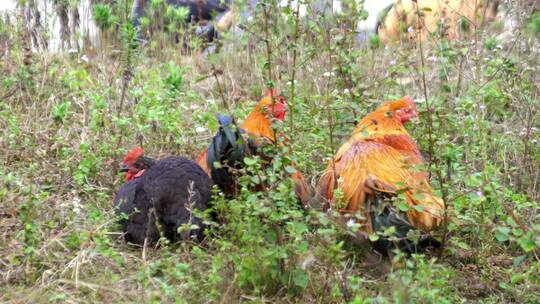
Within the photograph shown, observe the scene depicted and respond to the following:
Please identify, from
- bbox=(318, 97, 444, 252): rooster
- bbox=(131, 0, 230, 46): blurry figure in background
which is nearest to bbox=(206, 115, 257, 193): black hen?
bbox=(318, 97, 444, 252): rooster

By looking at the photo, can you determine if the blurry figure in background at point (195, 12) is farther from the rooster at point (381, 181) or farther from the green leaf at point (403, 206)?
the green leaf at point (403, 206)

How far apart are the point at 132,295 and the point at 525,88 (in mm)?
3087

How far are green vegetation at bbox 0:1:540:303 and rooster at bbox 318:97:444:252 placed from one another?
0.11m

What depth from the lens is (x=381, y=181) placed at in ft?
12.4

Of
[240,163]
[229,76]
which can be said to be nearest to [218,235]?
[240,163]

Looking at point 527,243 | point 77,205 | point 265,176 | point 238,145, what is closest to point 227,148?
point 238,145

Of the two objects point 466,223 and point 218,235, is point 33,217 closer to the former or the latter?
point 218,235

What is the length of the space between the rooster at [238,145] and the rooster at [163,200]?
0.11 meters

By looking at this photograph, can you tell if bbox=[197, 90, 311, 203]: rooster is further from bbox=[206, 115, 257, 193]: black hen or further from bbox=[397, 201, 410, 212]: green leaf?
bbox=[397, 201, 410, 212]: green leaf

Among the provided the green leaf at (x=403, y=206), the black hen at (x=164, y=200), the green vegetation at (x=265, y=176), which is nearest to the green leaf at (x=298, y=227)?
the green vegetation at (x=265, y=176)

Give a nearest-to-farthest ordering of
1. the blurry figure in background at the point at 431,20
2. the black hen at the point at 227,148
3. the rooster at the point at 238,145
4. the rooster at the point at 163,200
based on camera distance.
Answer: the rooster at the point at 238,145, the black hen at the point at 227,148, the rooster at the point at 163,200, the blurry figure in background at the point at 431,20

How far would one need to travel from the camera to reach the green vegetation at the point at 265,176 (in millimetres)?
3285

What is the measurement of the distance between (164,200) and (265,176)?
3.01 ft

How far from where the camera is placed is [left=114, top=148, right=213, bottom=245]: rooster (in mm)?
4016
